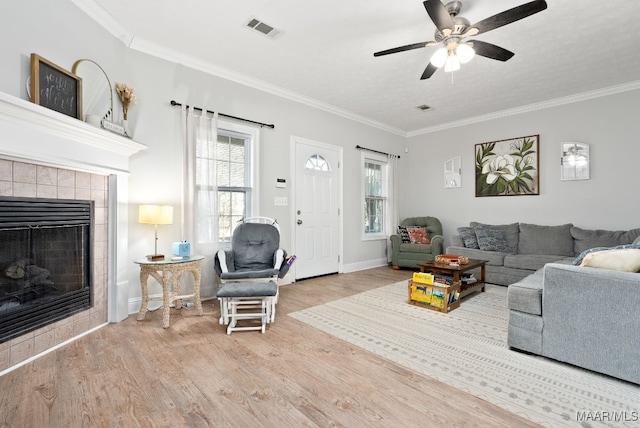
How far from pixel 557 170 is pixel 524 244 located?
4.22 ft

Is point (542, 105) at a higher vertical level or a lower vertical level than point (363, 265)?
higher

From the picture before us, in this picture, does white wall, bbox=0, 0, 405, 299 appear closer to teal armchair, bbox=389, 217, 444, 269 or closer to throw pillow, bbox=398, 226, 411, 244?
teal armchair, bbox=389, 217, 444, 269

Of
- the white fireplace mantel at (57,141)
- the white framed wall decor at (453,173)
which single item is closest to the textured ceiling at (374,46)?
the white fireplace mantel at (57,141)

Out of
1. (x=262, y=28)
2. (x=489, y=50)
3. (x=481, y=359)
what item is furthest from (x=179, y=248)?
(x=489, y=50)

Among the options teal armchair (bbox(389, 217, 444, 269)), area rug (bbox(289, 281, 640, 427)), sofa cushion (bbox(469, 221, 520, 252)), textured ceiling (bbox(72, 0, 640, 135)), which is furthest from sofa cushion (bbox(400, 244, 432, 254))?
textured ceiling (bbox(72, 0, 640, 135))

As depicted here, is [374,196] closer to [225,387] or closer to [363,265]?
[363,265]

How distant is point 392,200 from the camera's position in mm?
6137

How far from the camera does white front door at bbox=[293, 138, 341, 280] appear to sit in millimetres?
4684

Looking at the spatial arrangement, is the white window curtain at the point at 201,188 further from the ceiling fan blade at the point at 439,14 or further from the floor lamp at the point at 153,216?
the ceiling fan blade at the point at 439,14

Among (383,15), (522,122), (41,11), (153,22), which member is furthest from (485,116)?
(41,11)

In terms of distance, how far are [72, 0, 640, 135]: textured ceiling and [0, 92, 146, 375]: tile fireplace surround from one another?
1195 mm

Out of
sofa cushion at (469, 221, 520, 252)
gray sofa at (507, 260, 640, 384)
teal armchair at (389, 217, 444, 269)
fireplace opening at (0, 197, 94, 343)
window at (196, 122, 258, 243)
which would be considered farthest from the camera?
teal armchair at (389, 217, 444, 269)

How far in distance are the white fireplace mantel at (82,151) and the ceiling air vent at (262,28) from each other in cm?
157

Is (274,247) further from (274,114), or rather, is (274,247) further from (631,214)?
(631,214)
